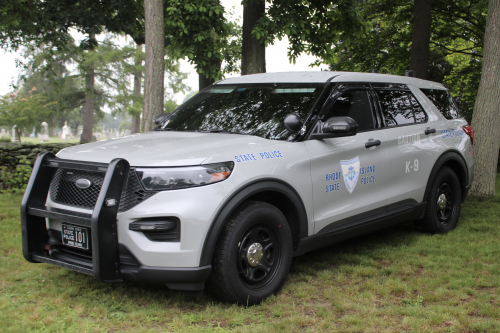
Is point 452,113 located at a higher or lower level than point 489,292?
higher

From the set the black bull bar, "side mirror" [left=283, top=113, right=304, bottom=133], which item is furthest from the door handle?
the black bull bar

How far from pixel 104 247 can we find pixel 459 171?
483 cm

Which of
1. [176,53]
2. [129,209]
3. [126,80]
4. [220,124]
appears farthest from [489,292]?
[126,80]

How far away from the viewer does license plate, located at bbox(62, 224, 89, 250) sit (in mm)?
3466

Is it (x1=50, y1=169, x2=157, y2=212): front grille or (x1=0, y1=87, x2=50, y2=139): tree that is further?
(x1=0, y1=87, x2=50, y2=139): tree

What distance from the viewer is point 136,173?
3.36 meters

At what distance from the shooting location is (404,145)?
5195 millimetres

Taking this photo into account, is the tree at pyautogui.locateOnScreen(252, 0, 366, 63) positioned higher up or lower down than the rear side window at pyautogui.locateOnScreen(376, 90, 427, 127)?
higher up

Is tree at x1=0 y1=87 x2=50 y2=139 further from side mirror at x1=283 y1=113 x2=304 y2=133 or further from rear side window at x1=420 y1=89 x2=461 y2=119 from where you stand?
side mirror at x1=283 y1=113 x2=304 y2=133

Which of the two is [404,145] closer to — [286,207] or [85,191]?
[286,207]

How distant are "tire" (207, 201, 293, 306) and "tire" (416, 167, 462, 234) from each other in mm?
2537

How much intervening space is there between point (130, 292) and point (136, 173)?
1.24 metres

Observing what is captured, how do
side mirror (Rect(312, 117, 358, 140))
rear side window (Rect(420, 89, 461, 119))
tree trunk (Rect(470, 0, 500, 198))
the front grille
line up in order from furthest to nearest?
tree trunk (Rect(470, 0, 500, 198)) → rear side window (Rect(420, 89, 461, 119)) → side mirror (Rect(312, 117, 358, 140)) → the front grille

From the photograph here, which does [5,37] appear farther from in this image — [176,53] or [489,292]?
[489,292]
